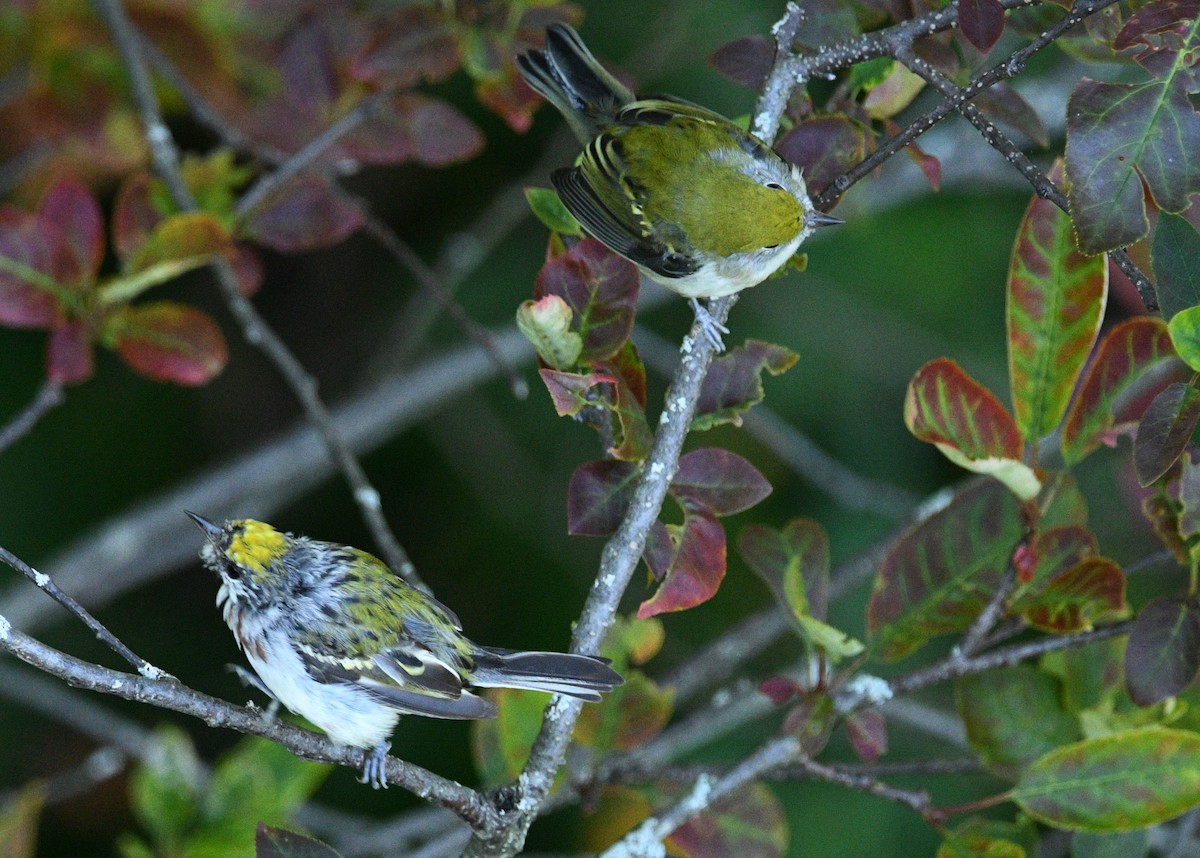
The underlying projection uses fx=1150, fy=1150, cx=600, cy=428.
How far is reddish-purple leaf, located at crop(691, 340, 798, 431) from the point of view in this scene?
190cm

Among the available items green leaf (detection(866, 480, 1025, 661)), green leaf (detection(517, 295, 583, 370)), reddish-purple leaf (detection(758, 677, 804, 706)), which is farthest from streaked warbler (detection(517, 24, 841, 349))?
reddish-purple leaf (detection(758, 677, 804, 706))

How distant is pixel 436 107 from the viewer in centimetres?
272

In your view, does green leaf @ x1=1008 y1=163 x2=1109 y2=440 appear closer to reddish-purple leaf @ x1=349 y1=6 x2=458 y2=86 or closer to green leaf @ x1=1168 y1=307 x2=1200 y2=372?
green leaf @ x1=1168 y1=307 x2=1200 y2=372

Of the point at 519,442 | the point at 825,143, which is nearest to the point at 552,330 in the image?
the point at 825,143

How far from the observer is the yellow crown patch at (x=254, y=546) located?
2.01m

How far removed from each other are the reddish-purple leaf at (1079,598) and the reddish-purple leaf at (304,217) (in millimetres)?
1709

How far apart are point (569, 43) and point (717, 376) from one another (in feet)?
3.67

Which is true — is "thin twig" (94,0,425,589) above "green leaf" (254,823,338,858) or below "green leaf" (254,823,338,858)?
above

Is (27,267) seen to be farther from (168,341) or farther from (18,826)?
(18,826)

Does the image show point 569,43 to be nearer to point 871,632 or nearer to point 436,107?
point 436,107

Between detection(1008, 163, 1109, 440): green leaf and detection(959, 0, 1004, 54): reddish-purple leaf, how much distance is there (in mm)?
359

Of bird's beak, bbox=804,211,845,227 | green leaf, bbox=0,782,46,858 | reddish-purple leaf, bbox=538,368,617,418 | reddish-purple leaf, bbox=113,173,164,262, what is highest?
reddish-purple leaf, bbox=113,173,164,262

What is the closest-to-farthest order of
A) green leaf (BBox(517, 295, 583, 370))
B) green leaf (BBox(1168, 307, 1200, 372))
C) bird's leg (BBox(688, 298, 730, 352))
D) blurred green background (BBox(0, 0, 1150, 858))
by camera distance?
1. green leaf (BBox(1168, 307, 1200, 372))
2. green leaf (BBox(517, 295, 583, 370))
3. bird's leg (BBox(688, 298, 730, 352))
4. blurred green background (BBox(0, 0, 1150, 858))

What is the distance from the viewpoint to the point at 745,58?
2.13 meters
